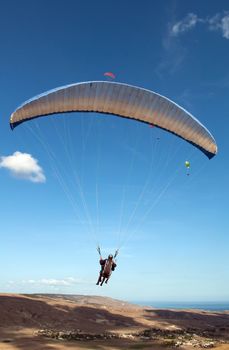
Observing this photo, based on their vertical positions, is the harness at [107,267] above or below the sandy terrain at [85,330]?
above

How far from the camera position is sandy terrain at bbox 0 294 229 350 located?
88.8ft

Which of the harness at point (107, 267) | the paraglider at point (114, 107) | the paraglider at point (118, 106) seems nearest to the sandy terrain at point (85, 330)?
the harness at point (107, 267)

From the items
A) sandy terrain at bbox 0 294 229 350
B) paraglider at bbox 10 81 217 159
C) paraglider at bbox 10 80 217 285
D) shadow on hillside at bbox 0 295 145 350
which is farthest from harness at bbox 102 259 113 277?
shadow on hillside at bbox 0 295 145 350

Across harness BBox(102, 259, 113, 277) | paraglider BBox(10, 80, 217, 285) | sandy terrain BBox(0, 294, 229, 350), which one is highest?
paraglider BBox(10, 80, 217, 285)

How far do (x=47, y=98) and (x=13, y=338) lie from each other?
57.7ft

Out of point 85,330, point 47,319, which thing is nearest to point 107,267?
point 85,330

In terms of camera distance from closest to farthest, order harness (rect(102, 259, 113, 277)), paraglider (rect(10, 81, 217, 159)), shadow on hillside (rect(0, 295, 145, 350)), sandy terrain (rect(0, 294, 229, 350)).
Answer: paraglider (rect(10, 81, 217, 159))
harness (rect(102, 259, 113, 277))
sandy terrain (rect(0, 294, 229, 350))
shadow on hillside (rect(0, 295, 145, 350))

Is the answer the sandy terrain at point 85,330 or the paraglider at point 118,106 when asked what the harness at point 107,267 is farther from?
the paraglider at point 118,106

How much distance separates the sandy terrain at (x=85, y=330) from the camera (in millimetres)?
27078

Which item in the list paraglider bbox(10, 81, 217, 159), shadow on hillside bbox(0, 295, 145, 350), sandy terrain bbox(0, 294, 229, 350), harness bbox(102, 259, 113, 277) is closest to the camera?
paraglider bbox(10, 81, 217, 159)

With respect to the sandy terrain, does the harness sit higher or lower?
higher

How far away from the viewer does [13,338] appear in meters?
29.0

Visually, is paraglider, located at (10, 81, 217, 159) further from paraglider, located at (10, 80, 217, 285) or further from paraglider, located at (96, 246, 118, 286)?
paraglider, located at (96, 246, 118, 286)

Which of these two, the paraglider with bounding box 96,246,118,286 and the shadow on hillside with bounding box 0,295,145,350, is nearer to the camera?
the paraglider with bounding box 96,246,118,286
